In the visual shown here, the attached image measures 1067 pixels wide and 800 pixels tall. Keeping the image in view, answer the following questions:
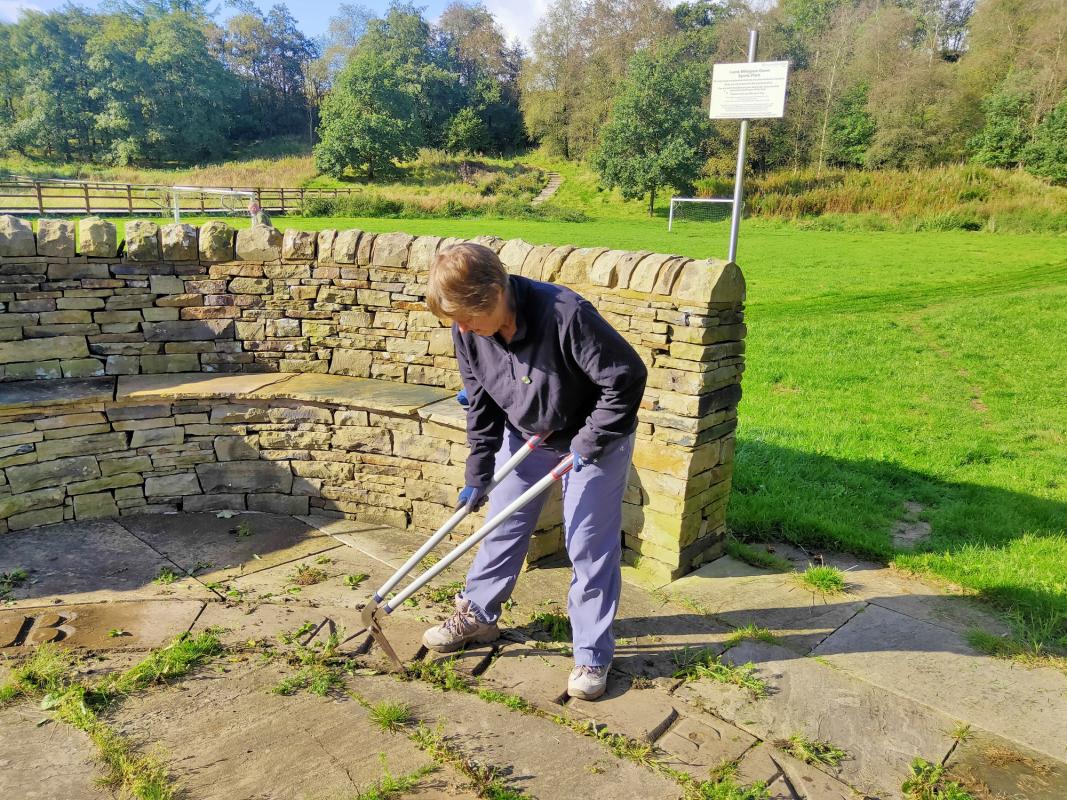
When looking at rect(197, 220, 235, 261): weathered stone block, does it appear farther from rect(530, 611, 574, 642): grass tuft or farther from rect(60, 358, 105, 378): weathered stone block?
rect(530, 611, 574, 642): grass tuft

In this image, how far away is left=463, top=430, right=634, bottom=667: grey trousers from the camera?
2.80 meters

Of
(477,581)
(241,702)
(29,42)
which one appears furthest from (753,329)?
(29,42)

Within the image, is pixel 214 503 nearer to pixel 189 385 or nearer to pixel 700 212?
pixel 189 385

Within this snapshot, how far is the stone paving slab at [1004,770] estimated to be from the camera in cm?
240

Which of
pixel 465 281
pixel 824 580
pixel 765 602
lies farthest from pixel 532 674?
pixel 824 580

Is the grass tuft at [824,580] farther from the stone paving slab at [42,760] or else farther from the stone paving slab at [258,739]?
the stone paving slab at [42,760]

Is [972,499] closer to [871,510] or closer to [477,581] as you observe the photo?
[871,510]

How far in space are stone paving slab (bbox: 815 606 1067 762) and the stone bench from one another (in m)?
2.17

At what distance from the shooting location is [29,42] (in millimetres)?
52469

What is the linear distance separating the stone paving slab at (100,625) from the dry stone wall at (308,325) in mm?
1307

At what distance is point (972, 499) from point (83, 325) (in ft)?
20.9

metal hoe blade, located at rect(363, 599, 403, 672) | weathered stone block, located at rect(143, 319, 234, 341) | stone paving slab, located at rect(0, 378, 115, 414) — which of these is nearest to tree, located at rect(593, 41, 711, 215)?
weathered stone block, located at rect(143, 319, 234, 341)

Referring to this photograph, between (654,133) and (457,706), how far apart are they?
41.1m

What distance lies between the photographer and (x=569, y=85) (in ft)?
186
